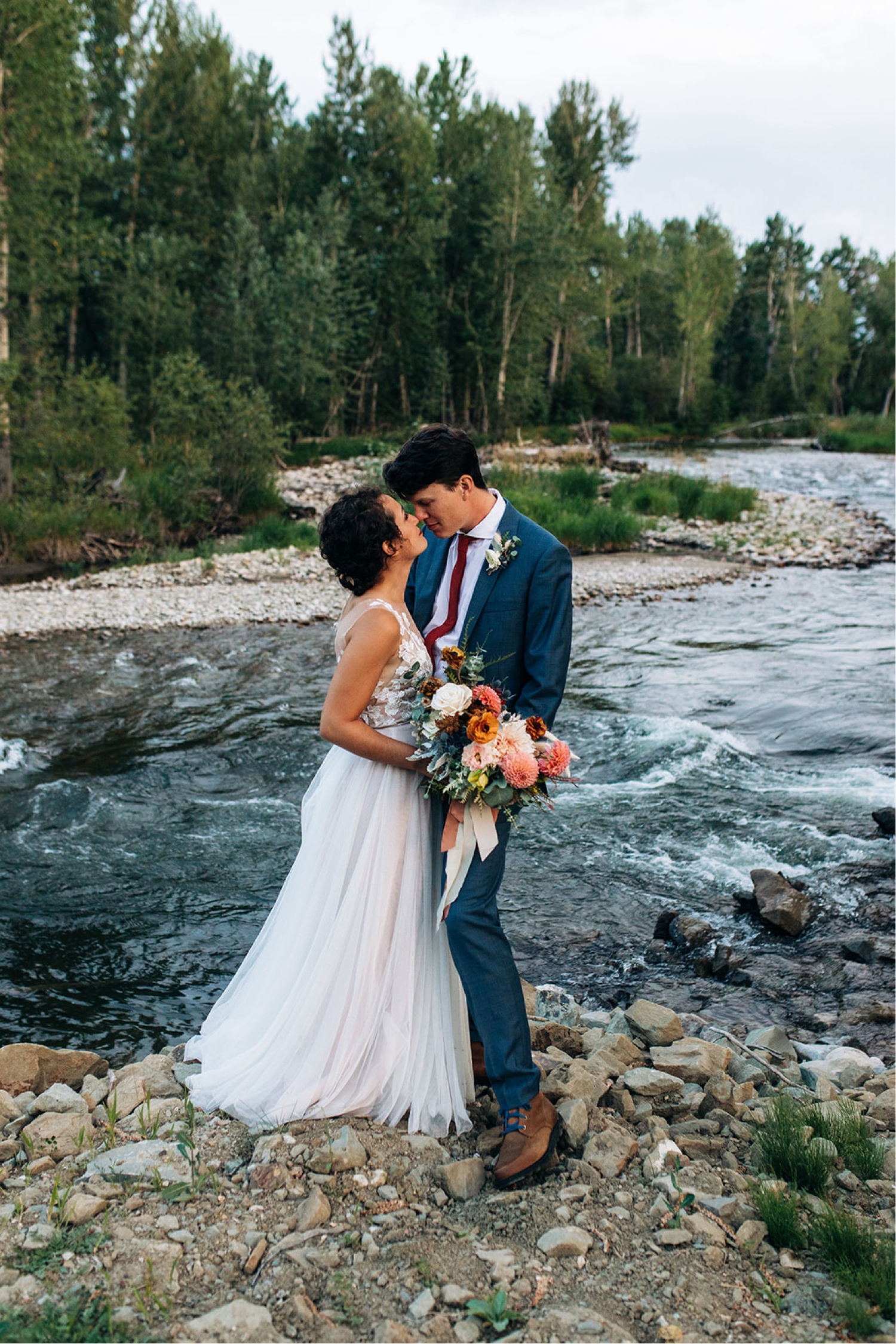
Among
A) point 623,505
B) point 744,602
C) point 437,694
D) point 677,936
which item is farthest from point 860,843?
point 623,505

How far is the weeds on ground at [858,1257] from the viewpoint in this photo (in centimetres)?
255

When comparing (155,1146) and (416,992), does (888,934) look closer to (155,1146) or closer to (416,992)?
(416,992)

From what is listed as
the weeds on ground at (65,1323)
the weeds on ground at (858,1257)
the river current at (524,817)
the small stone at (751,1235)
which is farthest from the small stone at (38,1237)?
the weeds on ground at (858,1257)

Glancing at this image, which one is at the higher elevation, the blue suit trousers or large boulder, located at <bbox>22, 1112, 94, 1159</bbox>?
the blue suit trousers

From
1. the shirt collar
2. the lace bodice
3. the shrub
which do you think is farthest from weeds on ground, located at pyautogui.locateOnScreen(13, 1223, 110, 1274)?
the shrub

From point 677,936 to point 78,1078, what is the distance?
3.42 meters

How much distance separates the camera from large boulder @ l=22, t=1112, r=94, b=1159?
11.0 feet

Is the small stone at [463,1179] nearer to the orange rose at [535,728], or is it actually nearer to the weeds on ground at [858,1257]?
the weeds on ground at [858,1257]

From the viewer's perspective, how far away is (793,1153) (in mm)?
3158

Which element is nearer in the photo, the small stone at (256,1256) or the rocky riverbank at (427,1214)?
the rocky riverbank at (427,1214)

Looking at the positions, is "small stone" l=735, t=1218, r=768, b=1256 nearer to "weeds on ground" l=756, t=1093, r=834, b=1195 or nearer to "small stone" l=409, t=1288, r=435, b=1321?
"weeds on ground" l=756, t=1093, r=834, b=1195

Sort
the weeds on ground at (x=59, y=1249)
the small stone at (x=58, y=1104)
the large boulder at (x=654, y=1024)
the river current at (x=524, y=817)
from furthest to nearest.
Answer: the river current at (x=524, y=817) < the large boulder at (x=654, y=1024) < the small stone at (x=58, y=1104) < the weeds on ground at (x=59, y=1249)

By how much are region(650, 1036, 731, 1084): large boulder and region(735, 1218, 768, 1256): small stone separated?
3.36ft

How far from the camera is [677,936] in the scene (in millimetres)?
5852
